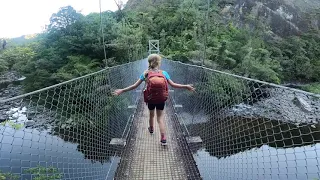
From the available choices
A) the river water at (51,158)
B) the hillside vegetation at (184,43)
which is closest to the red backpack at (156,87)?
the river water at (51,158)

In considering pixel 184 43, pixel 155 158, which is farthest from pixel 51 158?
pixel 184 43

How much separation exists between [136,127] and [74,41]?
8.55m

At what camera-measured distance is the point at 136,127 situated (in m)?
2.60

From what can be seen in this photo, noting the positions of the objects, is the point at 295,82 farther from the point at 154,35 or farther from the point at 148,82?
the point at 148,82

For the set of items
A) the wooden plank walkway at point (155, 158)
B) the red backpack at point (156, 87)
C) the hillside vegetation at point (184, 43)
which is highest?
the red backpack at point (156, 87)

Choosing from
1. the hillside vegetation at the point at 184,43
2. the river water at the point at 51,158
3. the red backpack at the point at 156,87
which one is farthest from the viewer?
the hillside vegetation at the point at 184,43

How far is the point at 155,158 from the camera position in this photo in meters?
1.89

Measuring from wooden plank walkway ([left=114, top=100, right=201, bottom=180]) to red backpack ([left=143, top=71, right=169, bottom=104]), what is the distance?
44cm

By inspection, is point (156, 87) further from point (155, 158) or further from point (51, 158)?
point (51, 158)

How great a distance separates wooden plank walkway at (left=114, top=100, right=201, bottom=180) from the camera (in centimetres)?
171

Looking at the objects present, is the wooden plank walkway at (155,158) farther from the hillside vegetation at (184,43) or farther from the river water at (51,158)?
the hillside vegetation at (184,43)

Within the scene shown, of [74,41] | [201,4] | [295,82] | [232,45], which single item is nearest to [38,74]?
[74,41]

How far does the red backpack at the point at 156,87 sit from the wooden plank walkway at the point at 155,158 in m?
0.44

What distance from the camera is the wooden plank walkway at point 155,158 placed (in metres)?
1.71
